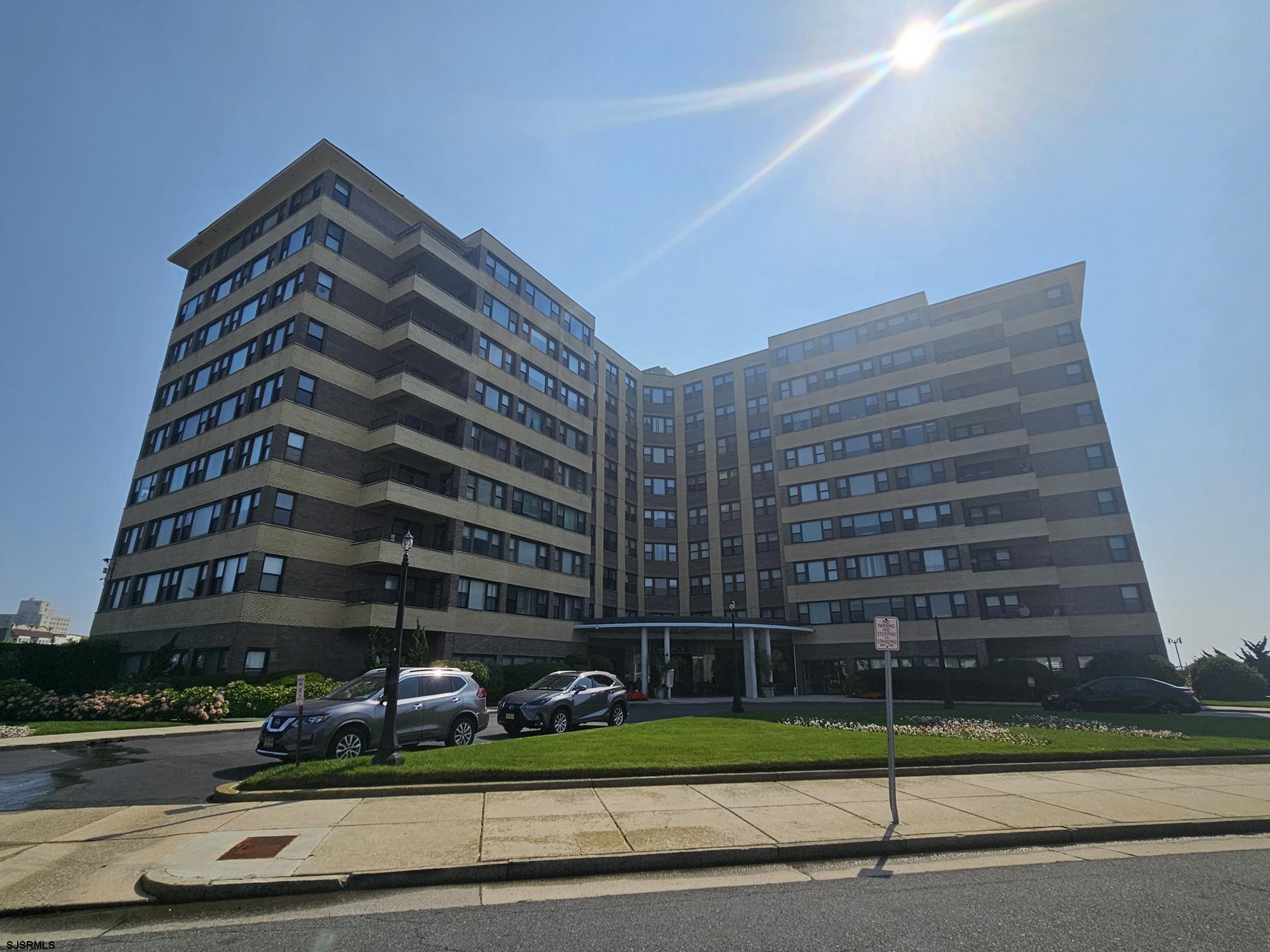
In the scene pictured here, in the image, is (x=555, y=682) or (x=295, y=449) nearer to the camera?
(x=555, y=682)

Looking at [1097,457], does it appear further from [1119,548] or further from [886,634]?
[886,634]

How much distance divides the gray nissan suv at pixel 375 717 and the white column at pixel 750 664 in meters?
27.8

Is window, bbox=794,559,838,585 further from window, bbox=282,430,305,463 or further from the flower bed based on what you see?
window, bbox=282,430,305,463

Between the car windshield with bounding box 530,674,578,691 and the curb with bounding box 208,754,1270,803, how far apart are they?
24.9ft

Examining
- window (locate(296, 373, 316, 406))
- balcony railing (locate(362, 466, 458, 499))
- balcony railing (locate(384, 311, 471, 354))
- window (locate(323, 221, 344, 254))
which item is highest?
window (locate(323, 221, 344, 254))

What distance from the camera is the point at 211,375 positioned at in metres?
34.5

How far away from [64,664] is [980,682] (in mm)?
45323

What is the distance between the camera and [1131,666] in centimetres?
3306

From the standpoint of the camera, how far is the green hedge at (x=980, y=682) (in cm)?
3406

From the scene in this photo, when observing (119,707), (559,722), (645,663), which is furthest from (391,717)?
(645,663)

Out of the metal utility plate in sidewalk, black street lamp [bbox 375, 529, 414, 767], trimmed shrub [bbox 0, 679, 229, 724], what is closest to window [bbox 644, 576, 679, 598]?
trimmed shrub [bbox 0, 679, 229, 724]

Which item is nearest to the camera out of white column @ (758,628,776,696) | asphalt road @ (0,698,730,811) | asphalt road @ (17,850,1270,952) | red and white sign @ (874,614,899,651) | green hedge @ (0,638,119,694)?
asphalt road @ (17,850,1270,952)

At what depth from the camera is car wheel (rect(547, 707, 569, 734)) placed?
1684 cm

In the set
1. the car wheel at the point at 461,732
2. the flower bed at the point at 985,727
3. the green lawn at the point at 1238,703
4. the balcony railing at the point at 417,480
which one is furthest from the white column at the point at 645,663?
the green lawn at the point at 1238,703
